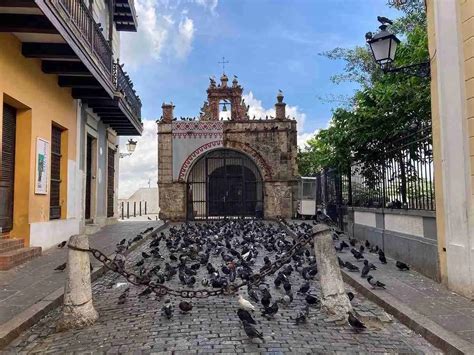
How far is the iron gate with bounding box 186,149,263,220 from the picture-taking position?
23.7 metres

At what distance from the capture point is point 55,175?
11602 mm

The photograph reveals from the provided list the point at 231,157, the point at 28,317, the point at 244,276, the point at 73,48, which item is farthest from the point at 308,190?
the point at 28,317

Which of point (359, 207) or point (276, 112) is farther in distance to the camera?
point (276, 112)

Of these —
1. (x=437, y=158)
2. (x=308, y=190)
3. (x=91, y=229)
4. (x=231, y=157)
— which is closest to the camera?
(x=437, y=158)

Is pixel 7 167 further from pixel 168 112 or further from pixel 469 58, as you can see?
pixel 168 112

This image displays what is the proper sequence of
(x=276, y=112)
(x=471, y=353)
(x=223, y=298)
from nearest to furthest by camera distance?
(x=471, y=353)
(x=223, y=298)
(x=276, y=112)

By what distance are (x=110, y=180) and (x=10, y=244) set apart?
10.2 m

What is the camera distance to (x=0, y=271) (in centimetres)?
764

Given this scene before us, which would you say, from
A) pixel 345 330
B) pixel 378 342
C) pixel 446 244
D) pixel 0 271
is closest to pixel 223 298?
pixel 345 330

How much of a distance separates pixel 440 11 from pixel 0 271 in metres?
8.08

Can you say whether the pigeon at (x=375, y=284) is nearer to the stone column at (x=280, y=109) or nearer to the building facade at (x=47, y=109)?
the building facade at (x=47, y=109)

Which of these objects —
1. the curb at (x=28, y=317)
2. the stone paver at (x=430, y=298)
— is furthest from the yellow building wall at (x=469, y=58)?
the curb at (x=28, y=317)

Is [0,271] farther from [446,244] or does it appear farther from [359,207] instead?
[359,207]

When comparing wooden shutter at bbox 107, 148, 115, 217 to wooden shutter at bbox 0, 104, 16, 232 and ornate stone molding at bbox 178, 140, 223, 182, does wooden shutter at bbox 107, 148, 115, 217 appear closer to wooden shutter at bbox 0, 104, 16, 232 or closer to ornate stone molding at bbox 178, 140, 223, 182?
ornate stone molding at bbox 178, 140, 223, 182
